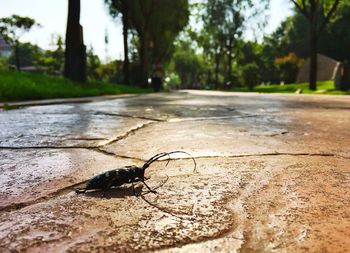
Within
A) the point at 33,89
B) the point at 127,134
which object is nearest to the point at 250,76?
the point at 33,89

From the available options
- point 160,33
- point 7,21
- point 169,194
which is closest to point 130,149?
point 169,194

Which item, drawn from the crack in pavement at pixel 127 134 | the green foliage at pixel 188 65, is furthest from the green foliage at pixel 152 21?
the green foliage at pixel 188 65

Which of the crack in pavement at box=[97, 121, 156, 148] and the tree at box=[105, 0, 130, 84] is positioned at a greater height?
the tree at box=[105, 0, 130, 84]

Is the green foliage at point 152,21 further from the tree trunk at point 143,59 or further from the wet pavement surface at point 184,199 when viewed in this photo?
the wet pavement surface at point 184,199

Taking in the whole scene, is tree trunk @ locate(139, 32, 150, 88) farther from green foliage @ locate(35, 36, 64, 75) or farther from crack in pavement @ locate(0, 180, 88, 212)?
green foliage @ locate(35, 36, 64, 75)

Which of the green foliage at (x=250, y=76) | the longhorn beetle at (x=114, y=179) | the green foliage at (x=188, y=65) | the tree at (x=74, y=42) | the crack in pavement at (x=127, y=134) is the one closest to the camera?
the longhorn beetle at (x=114, y=179)

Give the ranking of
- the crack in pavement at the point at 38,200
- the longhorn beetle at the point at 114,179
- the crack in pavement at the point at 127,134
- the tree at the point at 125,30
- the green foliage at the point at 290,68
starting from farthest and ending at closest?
the green foliage at the point at 290,68, the tree at the point at 125,30, the crack in pavement at the point at 127,134, the longhorn beetle at the point at 114,179, the crack in pavement at the point at 38,200

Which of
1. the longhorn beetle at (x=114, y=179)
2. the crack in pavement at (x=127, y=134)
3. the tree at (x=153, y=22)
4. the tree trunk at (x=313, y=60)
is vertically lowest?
the crack in pavement at (x=127, y=134)

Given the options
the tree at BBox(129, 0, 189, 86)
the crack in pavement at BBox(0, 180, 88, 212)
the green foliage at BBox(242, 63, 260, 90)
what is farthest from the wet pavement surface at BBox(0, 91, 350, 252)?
the green foliage at BBox(242, 63, 260, 90)

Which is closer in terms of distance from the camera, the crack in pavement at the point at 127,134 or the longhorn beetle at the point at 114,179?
the longhorn beetle at the point at 114,179

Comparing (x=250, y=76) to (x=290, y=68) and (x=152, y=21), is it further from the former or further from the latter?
(x=152, y=21)
